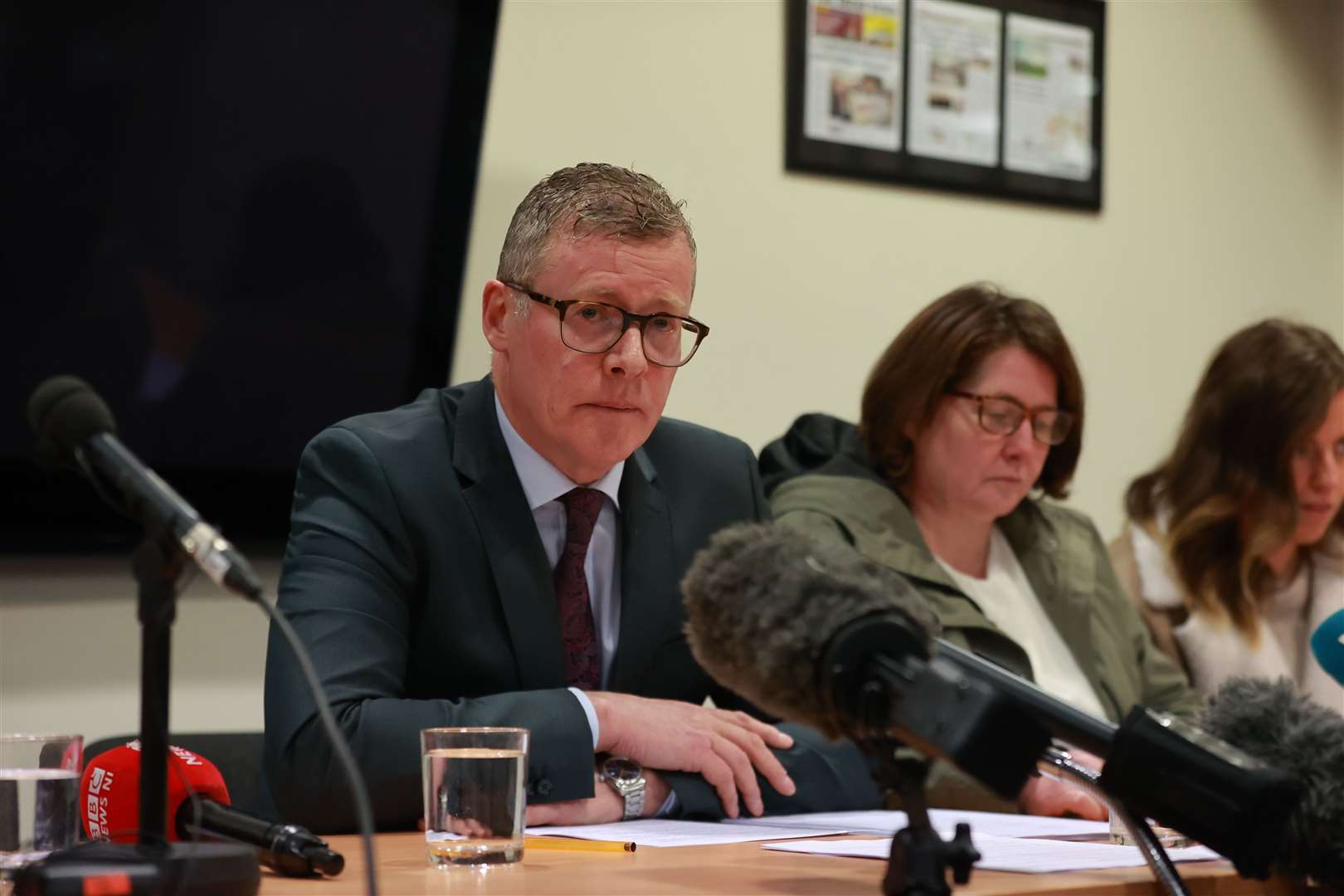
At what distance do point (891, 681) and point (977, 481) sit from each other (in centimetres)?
196

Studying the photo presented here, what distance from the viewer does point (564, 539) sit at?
2.12 metres

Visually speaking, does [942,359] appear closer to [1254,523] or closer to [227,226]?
[1254,523]

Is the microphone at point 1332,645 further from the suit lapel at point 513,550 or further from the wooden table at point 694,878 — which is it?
the suit lapel at point 513,550

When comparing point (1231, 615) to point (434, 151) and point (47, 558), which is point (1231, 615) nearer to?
point (434, 151)

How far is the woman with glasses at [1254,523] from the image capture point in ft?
11.0

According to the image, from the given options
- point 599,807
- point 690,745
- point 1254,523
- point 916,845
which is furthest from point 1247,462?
point 916,845

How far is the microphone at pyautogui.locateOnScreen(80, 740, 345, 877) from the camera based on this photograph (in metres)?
1.32

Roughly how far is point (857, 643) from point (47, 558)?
7.05 feet

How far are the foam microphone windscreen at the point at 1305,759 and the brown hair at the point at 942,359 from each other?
153cm

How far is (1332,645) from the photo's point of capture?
60.3 inches

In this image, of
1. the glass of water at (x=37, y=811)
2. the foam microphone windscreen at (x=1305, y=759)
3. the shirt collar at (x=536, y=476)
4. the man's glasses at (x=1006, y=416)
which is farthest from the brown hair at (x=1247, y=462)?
the glass of water at (x=37, y=811)

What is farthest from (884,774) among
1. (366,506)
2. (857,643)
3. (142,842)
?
(366,506)

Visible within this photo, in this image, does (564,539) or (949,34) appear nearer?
(564,539)

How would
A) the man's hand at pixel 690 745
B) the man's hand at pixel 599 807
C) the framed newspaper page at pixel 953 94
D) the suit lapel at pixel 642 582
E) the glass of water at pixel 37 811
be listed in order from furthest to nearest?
the framed newspaper page at pixel 953 94, the suit lapel at pixel 642 582, the man's hand at pixel 690 745, the man's hand at pixel 599 807, the glass of water at pixel 37 811
